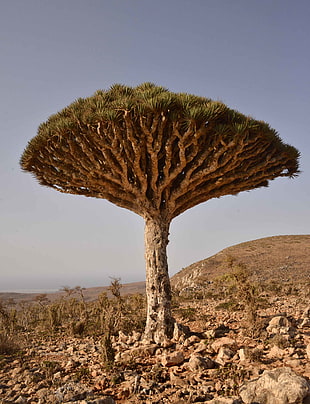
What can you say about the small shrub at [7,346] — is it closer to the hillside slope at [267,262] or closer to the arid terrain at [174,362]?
the arid terrain at [174,362]

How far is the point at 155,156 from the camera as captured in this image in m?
6.33

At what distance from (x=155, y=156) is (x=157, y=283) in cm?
279

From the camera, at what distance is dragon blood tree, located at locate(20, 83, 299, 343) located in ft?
19.5

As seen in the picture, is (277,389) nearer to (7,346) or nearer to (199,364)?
(199,364)

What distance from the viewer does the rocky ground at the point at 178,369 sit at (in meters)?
3.60

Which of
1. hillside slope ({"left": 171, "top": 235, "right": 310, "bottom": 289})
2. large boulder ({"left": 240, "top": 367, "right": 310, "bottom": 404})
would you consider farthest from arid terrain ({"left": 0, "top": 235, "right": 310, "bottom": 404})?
hillside slope ({"left": 171, "top": 235, "right": 310, "bottom": 289})

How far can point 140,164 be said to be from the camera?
6781 millimetres

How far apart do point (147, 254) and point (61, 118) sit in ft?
11.7

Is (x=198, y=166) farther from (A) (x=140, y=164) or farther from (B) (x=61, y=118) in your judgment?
(B) (x=61, y=118)

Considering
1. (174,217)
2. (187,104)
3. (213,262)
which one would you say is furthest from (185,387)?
(213,262)

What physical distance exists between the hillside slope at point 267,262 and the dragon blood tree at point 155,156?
12208 mm

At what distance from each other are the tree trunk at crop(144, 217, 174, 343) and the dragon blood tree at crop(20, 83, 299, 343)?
21 mm

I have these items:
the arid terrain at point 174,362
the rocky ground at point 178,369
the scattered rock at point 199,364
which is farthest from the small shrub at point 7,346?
the scattered rock at point 199,364

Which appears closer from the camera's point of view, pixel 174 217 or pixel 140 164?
pixel 140 164
